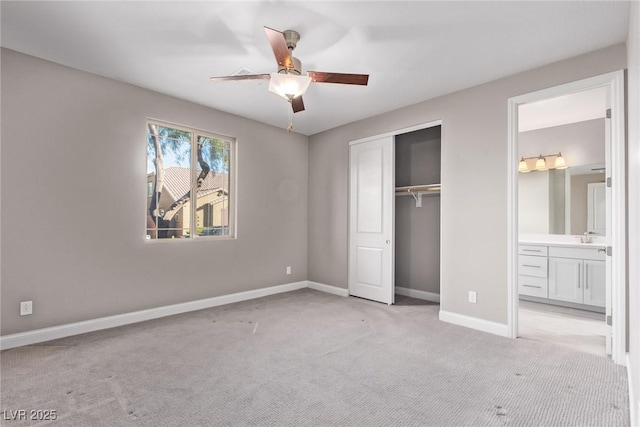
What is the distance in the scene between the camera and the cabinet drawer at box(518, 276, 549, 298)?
4.59m

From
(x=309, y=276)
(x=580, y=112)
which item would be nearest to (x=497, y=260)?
(x=580, y=112)

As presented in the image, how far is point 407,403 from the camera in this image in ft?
6.79

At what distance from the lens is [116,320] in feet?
11.3

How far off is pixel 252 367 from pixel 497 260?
2.61m

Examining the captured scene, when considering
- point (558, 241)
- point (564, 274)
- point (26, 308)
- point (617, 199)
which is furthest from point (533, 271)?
point (26, 308)

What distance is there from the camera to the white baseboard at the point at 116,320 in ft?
9.46

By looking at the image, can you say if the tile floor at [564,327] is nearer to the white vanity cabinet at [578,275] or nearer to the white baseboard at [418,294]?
the white vanity cabinet at [578,275]

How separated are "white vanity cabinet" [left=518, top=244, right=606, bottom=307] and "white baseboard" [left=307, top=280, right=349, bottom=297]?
2626 mm

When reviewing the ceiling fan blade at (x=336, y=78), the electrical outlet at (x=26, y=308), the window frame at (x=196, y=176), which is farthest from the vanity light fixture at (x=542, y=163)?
the electrical outlet at (x=26, y=308)

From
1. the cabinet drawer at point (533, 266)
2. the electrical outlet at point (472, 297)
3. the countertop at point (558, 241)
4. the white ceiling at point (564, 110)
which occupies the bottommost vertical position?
the electrical outlet at point (472, 297)

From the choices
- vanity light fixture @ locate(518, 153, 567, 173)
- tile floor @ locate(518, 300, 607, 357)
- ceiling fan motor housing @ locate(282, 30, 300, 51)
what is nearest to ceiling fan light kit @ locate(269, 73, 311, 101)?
ceiling fan motor housing @ locate(282, 30, 300, 51)

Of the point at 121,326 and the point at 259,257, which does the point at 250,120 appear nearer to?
the point at 259,257

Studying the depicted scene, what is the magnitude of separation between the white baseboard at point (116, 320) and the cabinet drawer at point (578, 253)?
159 inches

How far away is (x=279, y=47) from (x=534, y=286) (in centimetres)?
469
